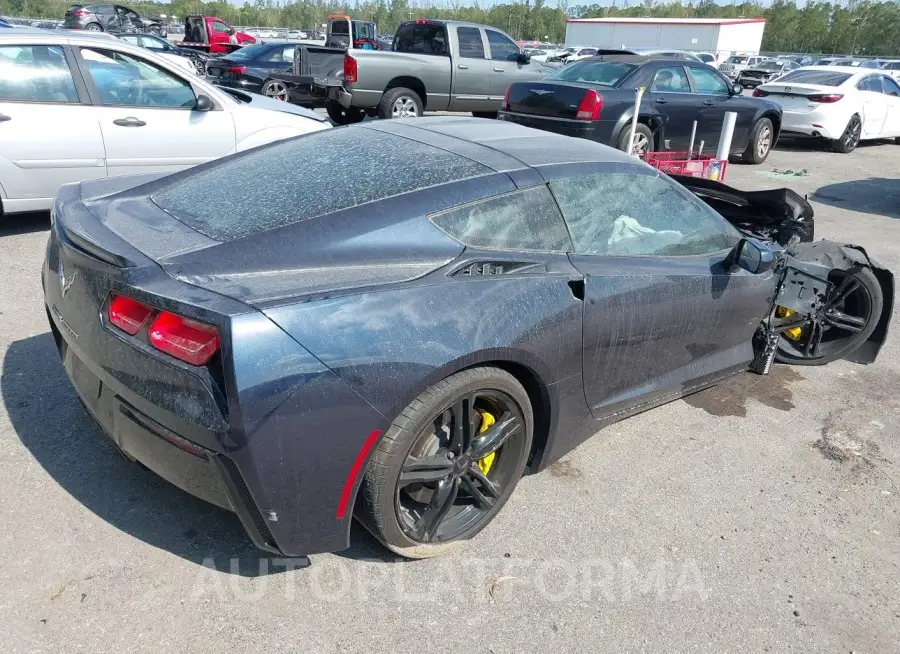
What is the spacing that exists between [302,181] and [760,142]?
1059cm

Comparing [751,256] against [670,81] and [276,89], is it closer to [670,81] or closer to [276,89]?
[670,81]

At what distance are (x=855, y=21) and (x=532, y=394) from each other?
68.8m

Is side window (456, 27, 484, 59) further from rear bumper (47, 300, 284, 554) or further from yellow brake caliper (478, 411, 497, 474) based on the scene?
rear bumper (47, 300, 284, 554)

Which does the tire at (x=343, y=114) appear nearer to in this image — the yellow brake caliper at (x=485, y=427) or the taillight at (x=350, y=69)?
the taillight at (x=350, y=69)

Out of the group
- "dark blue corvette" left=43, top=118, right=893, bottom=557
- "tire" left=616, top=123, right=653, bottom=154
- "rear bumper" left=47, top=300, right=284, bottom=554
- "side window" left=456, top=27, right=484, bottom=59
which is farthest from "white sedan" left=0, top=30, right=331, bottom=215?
"side window" left=456, top=27, right=484, bottom=59

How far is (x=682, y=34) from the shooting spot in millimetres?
53812

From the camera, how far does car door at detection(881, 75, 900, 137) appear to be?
13.8 m

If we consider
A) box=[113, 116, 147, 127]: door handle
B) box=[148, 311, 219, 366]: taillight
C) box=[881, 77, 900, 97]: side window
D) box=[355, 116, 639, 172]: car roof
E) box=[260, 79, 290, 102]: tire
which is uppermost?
box=[355, 116, 639, 172]: car roof

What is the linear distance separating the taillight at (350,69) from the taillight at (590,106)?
4345mm

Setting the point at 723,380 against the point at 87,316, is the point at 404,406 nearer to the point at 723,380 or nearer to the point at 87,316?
the point at 87,316

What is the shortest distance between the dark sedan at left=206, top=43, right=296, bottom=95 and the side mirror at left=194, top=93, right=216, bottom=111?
26.6 feet

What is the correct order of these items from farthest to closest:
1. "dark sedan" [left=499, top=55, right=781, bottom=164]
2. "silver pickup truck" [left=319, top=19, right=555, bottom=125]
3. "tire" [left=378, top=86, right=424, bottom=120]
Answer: "tire" [left=378, top=86, right=424, bottom=120] < "silver pickup truck" [left=319, top=19, right=555, bottom=125] < "dark sedan" [left=499, top=55, right=781, bottom=164]

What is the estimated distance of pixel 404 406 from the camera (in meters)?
2.31

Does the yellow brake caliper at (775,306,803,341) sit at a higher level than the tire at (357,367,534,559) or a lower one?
lower
